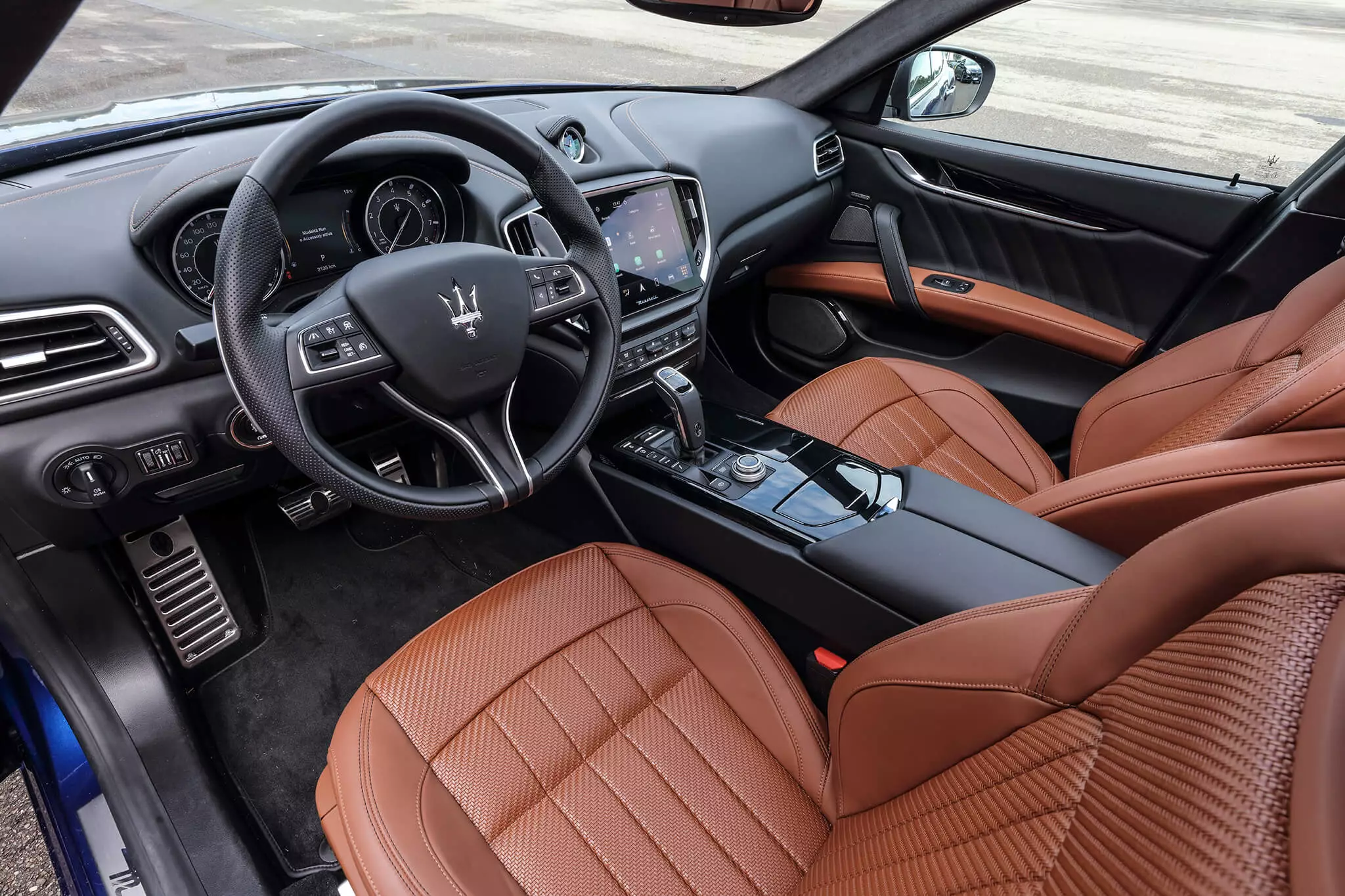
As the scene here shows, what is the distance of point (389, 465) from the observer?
5.70 feet

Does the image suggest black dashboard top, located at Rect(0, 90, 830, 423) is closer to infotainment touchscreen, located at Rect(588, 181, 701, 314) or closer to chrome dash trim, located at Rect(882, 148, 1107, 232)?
infotainment touchscreen, located at Rect(588, 181, 701, 314)

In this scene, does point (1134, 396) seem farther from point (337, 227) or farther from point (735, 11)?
point (337, 227)

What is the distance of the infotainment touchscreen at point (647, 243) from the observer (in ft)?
5.36

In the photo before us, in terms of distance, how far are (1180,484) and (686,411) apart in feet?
2.42

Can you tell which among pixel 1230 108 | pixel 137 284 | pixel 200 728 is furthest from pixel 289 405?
pixel 1230 108

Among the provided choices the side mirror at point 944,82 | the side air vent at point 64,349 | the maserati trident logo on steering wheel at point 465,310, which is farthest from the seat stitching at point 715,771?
the side mirror at point 944,82

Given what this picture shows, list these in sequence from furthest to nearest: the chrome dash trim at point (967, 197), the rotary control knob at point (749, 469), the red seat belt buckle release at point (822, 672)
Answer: the chrome dash trim at point (967, 197) → the rotary control knob at point (749, 469) → the red seat belt buckle release at point (822, 672)

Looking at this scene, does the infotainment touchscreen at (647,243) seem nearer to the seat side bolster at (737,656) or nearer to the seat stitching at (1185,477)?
the seat side bolster at (737,656)

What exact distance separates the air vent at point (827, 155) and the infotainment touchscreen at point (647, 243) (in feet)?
2.15

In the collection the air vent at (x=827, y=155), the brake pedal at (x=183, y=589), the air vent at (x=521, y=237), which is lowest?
the brake pedal at (x=183, y=589)

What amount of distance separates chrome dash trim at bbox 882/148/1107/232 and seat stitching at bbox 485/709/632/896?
69.4 inches

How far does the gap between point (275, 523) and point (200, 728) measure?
451 mm

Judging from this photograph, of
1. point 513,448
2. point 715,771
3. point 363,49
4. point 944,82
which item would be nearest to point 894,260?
point 944,82

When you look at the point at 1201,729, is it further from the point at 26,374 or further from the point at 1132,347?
the point at 1132,347
